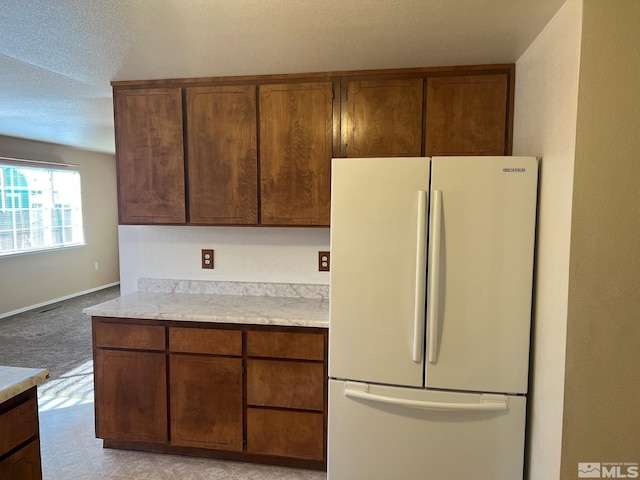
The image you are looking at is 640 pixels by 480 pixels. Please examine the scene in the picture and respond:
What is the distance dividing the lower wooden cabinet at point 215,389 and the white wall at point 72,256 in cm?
395

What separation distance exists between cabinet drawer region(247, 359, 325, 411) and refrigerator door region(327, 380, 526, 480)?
0.27 m

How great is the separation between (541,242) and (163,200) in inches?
84.8

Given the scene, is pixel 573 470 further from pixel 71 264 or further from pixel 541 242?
pixel 71 264

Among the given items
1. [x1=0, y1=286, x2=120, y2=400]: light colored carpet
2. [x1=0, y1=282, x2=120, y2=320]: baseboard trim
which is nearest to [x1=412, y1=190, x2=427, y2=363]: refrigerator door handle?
[x1=0, y1=286, x2=120, y2=400]: light colored carpet

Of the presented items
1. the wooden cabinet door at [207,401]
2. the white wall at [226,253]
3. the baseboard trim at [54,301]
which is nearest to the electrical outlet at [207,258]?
the white wall at [226,253]

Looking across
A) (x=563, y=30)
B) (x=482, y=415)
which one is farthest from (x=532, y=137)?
(x=482, y=415)

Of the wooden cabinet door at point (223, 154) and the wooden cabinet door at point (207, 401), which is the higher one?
the wooden cabinet door at point (223, 154)

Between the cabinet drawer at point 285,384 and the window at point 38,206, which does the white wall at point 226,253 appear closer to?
the cabinet drawer at point 285,384

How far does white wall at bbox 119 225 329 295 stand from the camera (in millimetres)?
2783

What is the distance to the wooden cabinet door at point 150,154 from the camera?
2562 millimetres

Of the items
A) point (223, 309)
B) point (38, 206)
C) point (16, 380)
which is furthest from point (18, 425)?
point (38, 206)

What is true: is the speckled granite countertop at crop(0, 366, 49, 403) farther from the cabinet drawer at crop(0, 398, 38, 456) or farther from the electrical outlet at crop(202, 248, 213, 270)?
the electrical outlet at crop(202, 248, 213, 270)

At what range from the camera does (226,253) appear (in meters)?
2.87

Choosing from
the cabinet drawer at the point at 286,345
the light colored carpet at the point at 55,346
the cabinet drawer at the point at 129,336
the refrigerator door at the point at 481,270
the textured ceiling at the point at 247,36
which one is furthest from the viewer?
the light colored carpet at the point at 55,346
